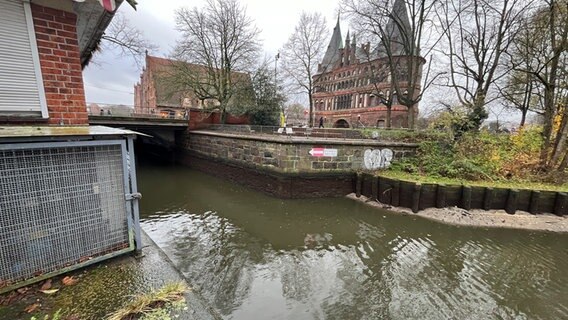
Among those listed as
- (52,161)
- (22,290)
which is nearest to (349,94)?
(52,161)

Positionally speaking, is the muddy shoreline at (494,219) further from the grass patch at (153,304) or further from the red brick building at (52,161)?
the red brick building at (52,161)

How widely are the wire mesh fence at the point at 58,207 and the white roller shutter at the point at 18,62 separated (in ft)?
3.60

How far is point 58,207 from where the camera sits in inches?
114

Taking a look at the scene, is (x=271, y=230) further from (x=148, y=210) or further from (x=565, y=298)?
(x=565, y=298)

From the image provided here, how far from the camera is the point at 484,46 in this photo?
62.8ft

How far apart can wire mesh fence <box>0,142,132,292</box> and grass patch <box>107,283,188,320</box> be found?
1116mm

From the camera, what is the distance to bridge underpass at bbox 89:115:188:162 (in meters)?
16.9

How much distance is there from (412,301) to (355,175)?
675 cm

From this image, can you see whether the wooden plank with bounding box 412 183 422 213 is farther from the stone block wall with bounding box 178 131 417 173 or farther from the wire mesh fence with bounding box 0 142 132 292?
the wire mesh fence with bounding box 0 142 132 292

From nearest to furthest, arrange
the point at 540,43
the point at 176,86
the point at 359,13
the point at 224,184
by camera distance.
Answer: the point at 540,43
the point at 224,184
the point at 359,13
the point at 176,86

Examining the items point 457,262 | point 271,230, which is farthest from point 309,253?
point 457,262

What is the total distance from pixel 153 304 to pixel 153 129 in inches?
765

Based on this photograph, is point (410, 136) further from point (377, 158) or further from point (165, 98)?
point (165, 98)

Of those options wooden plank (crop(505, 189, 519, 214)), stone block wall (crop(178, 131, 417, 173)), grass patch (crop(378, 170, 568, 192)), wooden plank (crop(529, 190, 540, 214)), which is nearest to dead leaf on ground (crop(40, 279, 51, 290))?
stone block wall (crop(178, 131, 417, 173))
